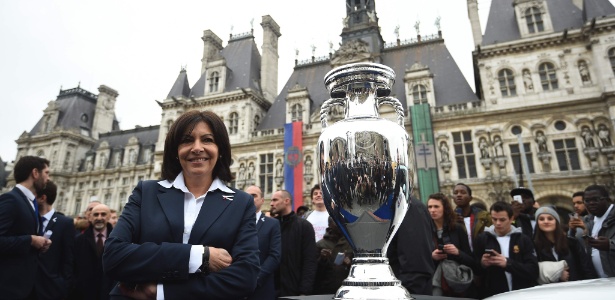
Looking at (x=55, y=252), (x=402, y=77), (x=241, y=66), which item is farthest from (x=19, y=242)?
(x=241, y=66)

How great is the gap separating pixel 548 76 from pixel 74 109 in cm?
4162

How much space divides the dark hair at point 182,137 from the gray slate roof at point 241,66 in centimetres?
2404

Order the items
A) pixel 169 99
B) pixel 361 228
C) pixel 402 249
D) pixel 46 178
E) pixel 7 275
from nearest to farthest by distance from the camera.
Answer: pixel 361 228 → pixel 402 249 → pixel 7 275 → pixel 46 178 → pixel 169 99

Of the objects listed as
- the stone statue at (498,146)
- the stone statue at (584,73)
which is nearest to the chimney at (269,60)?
the stone statue at (498,146)

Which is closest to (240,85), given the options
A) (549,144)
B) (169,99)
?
(169,99)

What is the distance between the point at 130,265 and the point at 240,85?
25620 mm

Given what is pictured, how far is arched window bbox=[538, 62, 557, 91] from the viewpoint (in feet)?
57.6

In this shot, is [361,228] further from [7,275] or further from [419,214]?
[7,275]

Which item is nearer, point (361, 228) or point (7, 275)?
point (361, 228)

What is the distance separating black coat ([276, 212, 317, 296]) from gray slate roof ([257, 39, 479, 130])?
1775cm

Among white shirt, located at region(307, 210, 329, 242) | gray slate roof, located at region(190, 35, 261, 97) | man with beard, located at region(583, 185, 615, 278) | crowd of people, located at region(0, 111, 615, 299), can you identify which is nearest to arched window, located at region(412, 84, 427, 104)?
gray slate roof, located at region(190, 35, 261, 97)

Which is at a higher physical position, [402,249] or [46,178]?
[46,178]

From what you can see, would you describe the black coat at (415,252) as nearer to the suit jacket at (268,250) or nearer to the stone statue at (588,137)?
the suit jacket at (268,250)

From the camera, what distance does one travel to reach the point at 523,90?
17.8m
